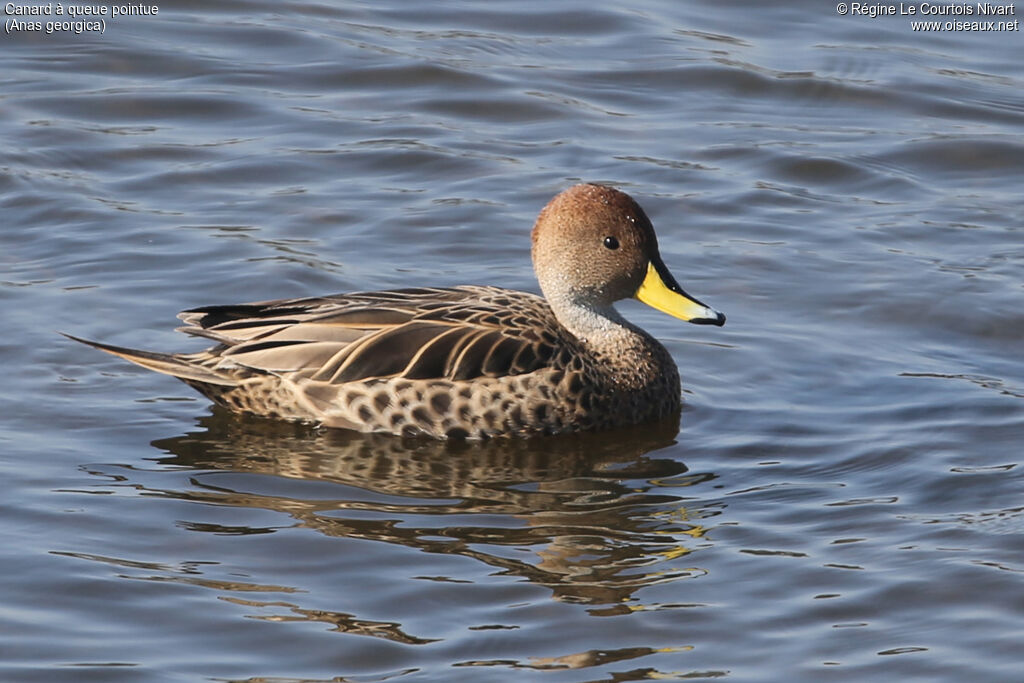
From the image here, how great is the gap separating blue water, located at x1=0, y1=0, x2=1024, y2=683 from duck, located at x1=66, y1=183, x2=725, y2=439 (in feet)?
0.54

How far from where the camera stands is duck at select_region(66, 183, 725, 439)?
8.49 meters

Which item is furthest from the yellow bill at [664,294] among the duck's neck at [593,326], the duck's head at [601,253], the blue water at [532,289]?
the blue water at [532,289]

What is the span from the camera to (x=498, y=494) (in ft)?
25.7

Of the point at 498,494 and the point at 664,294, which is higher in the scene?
the point at 664,294

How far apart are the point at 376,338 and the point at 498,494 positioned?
114 cm

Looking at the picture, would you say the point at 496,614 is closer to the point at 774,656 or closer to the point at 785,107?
the point at 774,656

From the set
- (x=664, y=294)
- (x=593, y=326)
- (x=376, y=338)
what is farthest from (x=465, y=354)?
(x=664, y=294)

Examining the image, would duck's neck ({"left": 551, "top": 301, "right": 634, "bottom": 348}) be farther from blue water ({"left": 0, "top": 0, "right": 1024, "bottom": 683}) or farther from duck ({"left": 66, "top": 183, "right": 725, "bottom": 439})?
blue water ({"left": 0, "top": 0, "right": 1024, "bottom": 683})

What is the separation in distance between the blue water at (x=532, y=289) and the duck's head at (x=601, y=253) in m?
0.59

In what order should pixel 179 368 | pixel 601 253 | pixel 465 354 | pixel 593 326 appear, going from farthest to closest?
pixel 593 326 → pixel 601 253 → pixel 179 368 → pixel 465 354

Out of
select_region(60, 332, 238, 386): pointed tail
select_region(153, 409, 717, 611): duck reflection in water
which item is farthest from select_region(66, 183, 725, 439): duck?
select_region(153, 409, 717, 611): duck reflection in water

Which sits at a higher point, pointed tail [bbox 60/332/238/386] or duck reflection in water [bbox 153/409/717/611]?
pointed tail [bbox 60/332/238/386]

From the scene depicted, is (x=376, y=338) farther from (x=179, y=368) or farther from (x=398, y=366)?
(x=179, y=368)

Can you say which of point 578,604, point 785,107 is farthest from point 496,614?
point 785,107
